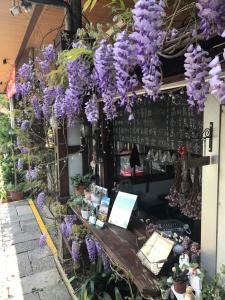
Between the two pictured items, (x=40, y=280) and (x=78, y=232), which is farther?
(x=40, y=280)

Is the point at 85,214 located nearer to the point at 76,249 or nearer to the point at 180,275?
the point at 76,249

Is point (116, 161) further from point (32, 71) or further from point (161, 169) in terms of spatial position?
point (32, 71)

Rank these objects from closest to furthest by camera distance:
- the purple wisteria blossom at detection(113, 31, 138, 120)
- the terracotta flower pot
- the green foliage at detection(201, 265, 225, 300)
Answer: the purple wisteria blossom at detection(113, 31, 138, 120), the green foliage at detection(201, 265, 225, 300), the terracotta flower pot

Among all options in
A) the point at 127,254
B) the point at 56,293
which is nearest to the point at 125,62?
the point at 127,254

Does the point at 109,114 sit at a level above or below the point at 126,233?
above

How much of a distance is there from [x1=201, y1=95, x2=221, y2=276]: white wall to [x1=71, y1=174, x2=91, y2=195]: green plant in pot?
2268 mm

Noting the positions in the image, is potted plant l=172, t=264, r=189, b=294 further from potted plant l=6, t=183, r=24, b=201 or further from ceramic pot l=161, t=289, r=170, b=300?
potted plant l=6, t=183, r=24, b=201

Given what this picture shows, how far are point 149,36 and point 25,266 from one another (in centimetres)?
442

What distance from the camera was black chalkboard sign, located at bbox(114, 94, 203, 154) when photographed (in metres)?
2.32

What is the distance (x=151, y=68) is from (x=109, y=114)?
3.55ft

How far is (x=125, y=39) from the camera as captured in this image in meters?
1.18

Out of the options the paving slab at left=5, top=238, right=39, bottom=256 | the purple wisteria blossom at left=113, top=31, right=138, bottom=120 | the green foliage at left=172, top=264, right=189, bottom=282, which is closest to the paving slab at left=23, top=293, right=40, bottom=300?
the paving slab at left=5, top=238, right=39, bottom=256

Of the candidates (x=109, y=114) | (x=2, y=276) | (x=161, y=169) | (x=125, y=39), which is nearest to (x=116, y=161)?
(x=161, y=169)

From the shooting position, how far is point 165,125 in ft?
8.94
